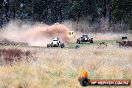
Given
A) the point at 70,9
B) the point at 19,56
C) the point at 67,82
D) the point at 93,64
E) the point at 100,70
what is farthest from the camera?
the point at 70,9

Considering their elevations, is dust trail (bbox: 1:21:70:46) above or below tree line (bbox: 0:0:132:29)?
below

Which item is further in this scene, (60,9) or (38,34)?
(60,9)

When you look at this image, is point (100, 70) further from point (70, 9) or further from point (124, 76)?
point (70, 9)

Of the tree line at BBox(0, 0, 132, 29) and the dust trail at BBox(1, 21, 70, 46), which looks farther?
the tree line at BBox(0, 0, 132, 29)

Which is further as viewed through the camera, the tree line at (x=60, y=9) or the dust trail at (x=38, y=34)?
the tree line at (x=60, y=9)

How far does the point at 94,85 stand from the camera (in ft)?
42.9

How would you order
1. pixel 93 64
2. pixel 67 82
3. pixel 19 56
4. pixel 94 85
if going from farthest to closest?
pixel 19 56 < pixel 93 64 < pixel 67 82 < pixel 94 85

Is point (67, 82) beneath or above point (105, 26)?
beneath

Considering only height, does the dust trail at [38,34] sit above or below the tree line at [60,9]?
below

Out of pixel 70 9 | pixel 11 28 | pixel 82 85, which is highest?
pixel 70 9

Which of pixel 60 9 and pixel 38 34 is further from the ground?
pixel 60 9

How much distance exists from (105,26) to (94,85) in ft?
221

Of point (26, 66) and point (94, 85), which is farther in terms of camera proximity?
point (26, 66)

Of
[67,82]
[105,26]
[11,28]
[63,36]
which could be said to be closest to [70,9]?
[105,26]
